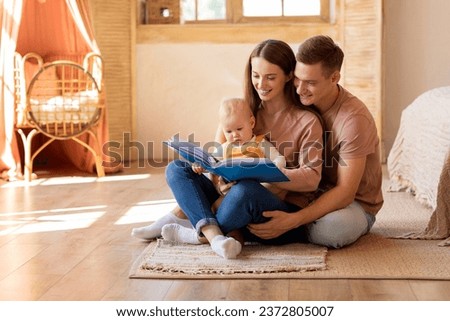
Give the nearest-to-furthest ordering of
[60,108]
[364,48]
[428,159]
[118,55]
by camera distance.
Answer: [428,159] < [60,108] < [364,48] < [118,55]

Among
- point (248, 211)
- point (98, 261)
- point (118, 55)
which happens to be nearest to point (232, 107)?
point (248, 211)

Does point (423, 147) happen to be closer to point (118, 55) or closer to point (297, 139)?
point (297, 139)

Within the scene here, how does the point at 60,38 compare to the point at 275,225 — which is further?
the point at 60,38

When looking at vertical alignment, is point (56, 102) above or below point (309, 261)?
above

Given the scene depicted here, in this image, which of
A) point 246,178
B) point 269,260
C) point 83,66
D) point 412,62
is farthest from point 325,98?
point 412,62

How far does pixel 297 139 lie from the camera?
2.76 meters

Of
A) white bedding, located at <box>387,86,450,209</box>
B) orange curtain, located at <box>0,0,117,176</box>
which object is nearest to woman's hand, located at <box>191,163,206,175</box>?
white bedding, located at <box>387,86,450,209</box>

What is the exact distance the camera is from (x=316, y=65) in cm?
266

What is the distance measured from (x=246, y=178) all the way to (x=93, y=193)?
1.65 metres

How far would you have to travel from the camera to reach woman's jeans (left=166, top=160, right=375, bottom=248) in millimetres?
2646

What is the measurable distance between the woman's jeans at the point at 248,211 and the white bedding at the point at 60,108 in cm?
183

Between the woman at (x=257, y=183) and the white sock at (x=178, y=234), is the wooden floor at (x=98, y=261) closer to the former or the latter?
the white sock at (x=178, y=234)

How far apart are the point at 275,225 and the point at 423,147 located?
4.06 feet

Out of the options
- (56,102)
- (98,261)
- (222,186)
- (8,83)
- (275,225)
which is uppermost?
(8,83)
